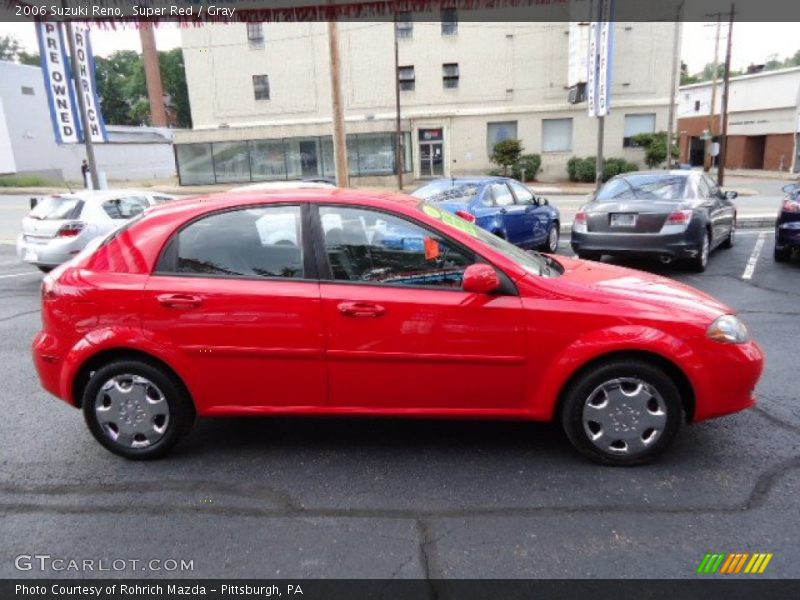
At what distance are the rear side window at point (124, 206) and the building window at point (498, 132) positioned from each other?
26.7 m

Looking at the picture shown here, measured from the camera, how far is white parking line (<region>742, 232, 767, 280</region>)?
8.63 metres

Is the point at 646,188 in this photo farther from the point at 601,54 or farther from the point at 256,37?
the point at 256,37

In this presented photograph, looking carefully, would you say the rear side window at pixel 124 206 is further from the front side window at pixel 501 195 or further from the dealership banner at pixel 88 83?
the dealership banner at pixel 88 83

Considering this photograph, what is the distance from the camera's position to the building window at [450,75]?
34.3 m

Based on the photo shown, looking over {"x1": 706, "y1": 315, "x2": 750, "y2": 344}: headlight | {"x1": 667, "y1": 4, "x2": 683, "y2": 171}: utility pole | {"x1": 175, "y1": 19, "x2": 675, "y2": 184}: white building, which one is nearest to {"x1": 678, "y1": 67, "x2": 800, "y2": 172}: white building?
{"x1": 667, "y1": 4, "x2": 683, "y2": 171}: utility pole

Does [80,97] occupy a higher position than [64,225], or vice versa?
[80,97]

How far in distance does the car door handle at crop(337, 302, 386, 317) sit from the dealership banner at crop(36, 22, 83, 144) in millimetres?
14250

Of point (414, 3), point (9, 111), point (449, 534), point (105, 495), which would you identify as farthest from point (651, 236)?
point (9, 111)

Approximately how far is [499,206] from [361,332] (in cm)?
647

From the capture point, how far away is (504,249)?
3.69 meters

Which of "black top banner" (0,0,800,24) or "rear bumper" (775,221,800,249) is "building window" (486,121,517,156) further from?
"black top banner" (0,0,800,24)

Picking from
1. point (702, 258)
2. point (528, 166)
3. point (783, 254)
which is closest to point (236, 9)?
point (702, 258)
